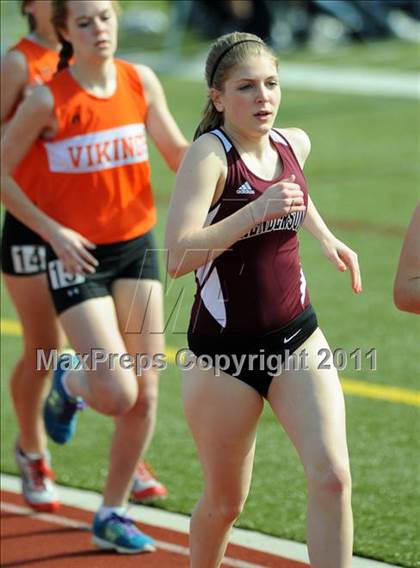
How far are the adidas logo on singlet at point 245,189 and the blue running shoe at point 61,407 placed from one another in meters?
1.73

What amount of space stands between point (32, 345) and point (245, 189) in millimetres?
1993

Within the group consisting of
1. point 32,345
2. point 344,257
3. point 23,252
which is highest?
point 344,257

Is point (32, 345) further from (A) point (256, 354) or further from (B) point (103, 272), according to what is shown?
(A) point (256, 354)

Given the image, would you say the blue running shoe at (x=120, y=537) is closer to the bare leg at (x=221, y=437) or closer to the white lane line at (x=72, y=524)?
the white lane line at (x=72, y=524)

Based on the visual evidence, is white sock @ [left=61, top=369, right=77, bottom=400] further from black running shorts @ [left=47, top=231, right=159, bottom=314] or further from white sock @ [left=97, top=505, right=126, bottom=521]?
white sock @ [left=97, top=505, right=126, bottom=521]

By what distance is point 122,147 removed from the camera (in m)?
5.52

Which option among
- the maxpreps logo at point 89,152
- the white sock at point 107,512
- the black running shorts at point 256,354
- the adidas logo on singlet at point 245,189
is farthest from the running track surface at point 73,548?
the adidas logo on singlet at point 245,189

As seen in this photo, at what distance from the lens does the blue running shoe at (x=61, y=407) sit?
582 centimetres

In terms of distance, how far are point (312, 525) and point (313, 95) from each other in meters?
15.9

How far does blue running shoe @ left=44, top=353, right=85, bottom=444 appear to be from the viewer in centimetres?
582

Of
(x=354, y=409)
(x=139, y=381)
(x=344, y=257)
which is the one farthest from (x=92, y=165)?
(x=354, y=409)

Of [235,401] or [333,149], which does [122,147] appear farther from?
[333,149]

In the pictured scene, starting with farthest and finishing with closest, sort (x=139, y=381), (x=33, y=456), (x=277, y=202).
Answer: (x=33, y=456) → (x=139, y=381) → (x=277, y=202)

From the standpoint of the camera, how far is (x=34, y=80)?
582 centimetres
